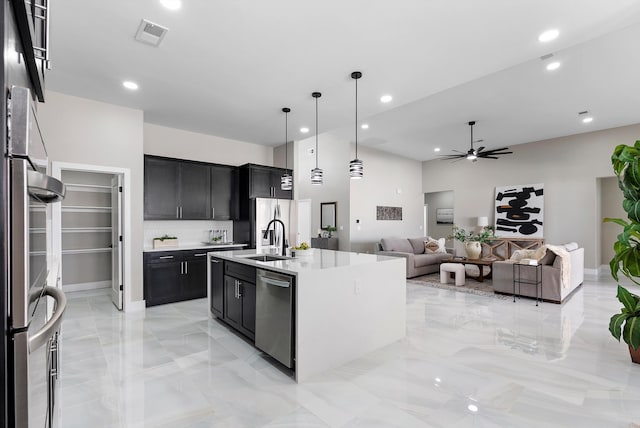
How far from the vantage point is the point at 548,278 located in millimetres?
4852

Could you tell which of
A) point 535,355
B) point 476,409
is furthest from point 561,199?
point 476,409

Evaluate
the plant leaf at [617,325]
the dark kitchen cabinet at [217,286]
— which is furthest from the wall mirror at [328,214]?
the plant leaf at [617,325]

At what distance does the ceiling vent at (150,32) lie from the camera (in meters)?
2.65

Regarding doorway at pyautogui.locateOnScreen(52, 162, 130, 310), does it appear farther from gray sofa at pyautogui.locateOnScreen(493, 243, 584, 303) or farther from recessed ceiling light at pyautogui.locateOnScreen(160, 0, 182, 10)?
gray sofa at pyautogui.locateOnScreen(493, 243, 584, 303)

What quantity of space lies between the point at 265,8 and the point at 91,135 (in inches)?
128

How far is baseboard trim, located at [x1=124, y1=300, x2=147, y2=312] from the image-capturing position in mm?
4426

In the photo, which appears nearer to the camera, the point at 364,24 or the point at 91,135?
the point at 364,24

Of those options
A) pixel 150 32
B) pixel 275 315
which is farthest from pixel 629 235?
pixel 150 32

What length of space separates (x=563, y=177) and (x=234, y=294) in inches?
329

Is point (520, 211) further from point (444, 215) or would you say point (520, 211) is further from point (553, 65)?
point (553, 65)

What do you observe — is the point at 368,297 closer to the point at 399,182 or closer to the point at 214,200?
the point at 214,200

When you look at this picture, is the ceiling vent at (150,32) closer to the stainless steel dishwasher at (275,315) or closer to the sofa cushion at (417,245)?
the stainless steel dishwasher at (275,315)

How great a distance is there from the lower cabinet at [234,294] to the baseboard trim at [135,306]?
4.20 feet

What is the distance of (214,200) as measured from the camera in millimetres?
5633
